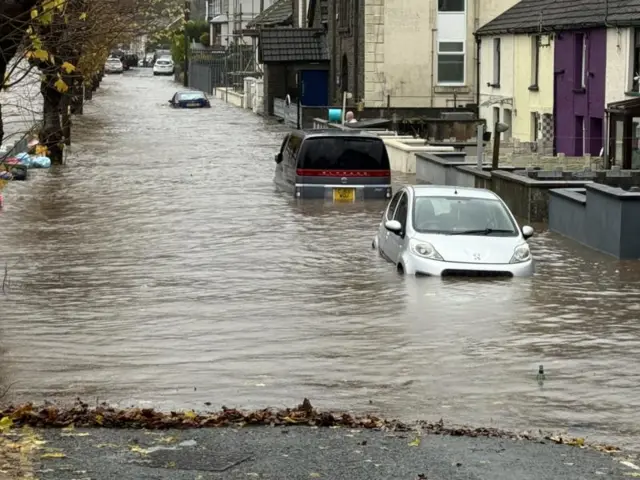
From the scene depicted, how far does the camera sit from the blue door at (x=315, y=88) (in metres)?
70.1

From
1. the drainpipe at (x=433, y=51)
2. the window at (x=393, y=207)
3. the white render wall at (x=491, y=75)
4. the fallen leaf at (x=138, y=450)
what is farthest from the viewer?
the drainpipe at (x=433, y=51)

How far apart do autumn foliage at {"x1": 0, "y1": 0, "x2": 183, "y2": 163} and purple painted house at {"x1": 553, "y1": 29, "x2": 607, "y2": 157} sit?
40.3 feet

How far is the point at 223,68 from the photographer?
363 feet

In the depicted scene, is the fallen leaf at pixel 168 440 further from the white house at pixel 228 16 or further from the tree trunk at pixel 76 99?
the white house at pixel 228 16

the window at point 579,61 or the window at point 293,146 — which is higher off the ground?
the window at point 579,61

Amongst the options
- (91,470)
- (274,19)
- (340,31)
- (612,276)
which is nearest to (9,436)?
(91,470)

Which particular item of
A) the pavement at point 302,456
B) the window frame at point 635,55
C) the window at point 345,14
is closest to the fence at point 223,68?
the window at point 345,14

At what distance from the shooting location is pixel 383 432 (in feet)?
34.3

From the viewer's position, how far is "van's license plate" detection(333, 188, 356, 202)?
3167 cm

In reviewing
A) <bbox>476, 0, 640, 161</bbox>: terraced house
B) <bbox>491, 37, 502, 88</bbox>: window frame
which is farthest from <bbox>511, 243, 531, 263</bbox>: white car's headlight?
<bbox>491, 37, 502, 88</bbox>: window frame

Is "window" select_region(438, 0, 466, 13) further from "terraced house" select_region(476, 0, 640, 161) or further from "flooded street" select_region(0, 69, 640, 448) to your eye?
"flooded street" select_region(0, 69, 640, 448)

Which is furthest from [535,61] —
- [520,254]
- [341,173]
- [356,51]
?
[520,254]

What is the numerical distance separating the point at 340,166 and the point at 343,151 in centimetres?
47

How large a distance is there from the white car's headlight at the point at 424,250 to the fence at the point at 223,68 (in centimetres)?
7730
